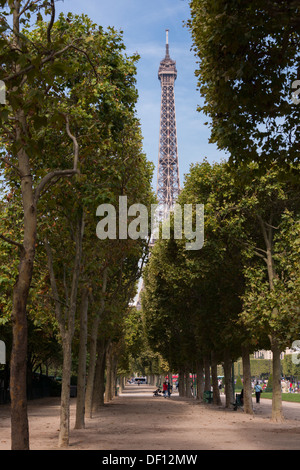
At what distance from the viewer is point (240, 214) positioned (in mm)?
26016

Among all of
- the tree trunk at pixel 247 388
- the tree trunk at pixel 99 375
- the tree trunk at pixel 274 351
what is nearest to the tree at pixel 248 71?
the tree trunk at pixel 274 351

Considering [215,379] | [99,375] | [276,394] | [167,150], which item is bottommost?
[215,379]

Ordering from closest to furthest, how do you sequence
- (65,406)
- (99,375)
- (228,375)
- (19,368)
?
(19,368)
(65,406)
(99,375)
(228,375)

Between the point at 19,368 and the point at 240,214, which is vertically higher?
the point at 240,214

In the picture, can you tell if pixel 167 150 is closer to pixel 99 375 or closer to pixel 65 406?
pixel 99 375

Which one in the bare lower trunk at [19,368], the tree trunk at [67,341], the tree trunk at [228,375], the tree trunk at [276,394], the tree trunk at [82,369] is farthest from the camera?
the tree trunk at [228,375]

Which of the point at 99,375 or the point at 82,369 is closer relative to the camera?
the point at 82,369

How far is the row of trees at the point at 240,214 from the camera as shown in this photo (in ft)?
33.8

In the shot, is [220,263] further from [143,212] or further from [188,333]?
[188,333]

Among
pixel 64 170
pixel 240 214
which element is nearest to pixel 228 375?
pixel 240 214

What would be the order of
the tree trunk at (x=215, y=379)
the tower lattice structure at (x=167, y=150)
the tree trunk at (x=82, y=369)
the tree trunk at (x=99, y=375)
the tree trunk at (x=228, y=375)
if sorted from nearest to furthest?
the tree trunk at (x=82, y=369) → the tree trunk at (x=99, y=375) → the tree trunk at (x=228, y=375) → the tree trunk at (x=215, y=379) → the tower lattice structure at (x=167, y=150)

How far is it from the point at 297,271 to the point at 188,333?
2377 cm

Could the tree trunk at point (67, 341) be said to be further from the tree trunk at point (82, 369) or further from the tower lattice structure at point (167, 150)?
the tower lattice structure at point (167, 150)

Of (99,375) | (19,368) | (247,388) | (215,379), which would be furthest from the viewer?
(215,379)
